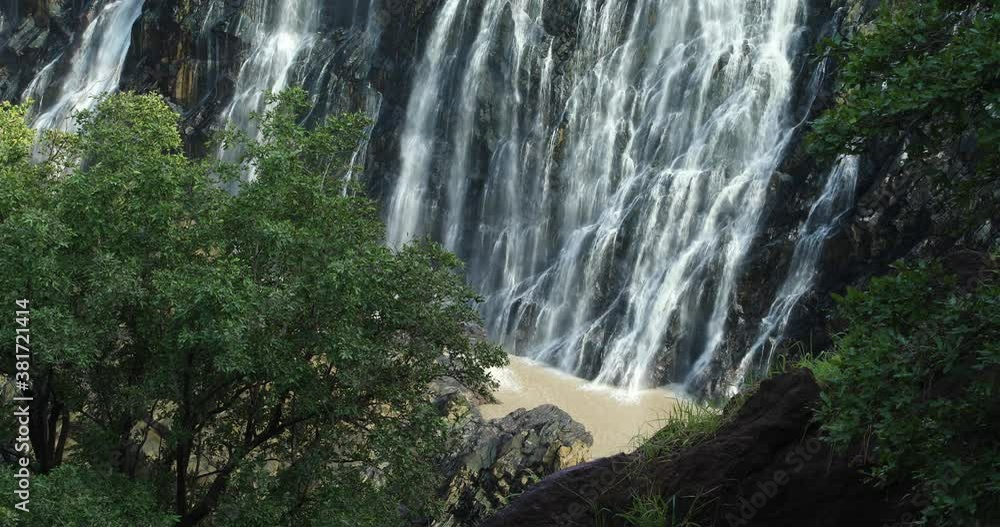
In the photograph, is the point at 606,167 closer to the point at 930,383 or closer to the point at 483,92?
the point at 483,92

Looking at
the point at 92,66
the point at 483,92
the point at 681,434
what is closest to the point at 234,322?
the point at 681,434

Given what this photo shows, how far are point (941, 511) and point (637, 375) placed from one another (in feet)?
69.2

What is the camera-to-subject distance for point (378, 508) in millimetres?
13977

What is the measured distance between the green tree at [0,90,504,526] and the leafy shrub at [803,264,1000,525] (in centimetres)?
742

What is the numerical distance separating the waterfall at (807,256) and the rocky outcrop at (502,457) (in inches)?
217

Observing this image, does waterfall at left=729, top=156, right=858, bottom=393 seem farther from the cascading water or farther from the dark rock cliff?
the cascading water

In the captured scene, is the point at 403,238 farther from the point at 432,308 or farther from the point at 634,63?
the point at 432,308

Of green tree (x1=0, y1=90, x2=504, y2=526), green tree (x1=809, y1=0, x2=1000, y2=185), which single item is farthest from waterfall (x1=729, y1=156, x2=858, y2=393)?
green tree (x1=809, y1=0, x2=1000, y2=185)

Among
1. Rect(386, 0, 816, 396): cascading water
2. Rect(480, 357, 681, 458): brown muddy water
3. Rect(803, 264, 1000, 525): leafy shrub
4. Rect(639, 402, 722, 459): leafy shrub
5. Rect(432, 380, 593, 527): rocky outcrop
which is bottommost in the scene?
Rect(803, 264, 1000, 525): leafy shrub

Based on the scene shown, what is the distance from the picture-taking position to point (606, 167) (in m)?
32.1

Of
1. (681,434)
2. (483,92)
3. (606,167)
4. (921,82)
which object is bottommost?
(681,434)

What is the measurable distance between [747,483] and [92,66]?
47555 mm

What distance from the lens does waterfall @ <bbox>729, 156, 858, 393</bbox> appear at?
24922mm

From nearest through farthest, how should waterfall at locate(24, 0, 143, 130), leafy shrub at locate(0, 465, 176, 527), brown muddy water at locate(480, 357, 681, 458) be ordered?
leafy shrub at locate(0, 465, 176, 527), brown muddy water at locate(480, 357, 681, 458), waterfall at locate(24, 0, 143, 130)
